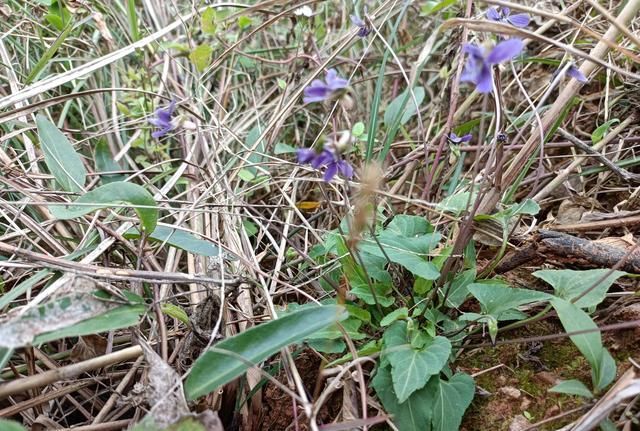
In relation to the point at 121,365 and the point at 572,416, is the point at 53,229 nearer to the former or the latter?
the point at 121,365

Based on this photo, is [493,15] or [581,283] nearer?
[581,283]

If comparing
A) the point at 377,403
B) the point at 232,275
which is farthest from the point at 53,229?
the point at 377,403

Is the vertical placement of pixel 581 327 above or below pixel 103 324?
below

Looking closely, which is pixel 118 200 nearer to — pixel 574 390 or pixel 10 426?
pixel 10 426

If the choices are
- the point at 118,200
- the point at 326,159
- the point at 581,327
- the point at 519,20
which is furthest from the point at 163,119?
the point at 581,327

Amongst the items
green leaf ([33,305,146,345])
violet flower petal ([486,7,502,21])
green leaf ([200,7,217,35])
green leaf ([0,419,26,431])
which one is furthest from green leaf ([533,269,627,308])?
green leaf ([200,7,217,35])

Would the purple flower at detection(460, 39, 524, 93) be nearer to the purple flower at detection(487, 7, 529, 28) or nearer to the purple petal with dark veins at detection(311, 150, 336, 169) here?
the purple petal with dark veins at detection(311, 150, 336, 169)
